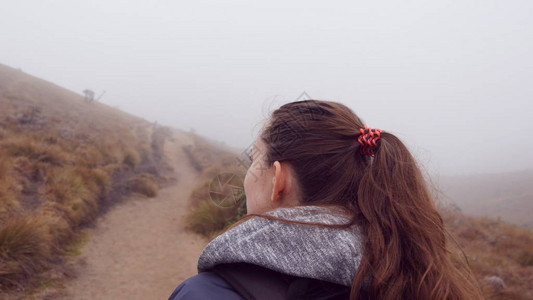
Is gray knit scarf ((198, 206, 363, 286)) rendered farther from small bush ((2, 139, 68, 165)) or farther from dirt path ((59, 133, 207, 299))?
small bush ((2, 139, 68, 165))

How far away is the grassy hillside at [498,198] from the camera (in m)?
21.4

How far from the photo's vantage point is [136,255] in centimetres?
622

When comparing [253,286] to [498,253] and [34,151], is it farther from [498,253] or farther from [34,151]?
[498,253]

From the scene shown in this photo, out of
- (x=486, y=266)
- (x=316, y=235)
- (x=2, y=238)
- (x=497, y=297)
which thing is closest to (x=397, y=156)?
(x=316, y=235)

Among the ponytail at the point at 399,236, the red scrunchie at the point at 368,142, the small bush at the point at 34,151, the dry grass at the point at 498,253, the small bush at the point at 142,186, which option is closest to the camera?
the ponytail at the point at 399,236

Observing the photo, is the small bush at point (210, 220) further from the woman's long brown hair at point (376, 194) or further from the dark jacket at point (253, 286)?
the dark jacket at point (253, 286)

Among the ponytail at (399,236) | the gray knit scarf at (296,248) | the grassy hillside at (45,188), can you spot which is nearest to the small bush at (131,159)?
the grassy hillside at (45,188)

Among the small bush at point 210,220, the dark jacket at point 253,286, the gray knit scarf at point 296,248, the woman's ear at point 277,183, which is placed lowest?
the small bush at point 210,220

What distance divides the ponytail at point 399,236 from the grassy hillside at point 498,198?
18.4 m

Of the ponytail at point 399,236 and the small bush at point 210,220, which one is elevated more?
the ponytail at point 399,236

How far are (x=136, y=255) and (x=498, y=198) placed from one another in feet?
111

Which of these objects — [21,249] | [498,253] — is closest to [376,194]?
[21,249]

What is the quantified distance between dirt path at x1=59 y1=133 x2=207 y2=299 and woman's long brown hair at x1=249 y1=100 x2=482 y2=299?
4605 mm

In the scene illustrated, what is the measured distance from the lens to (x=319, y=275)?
1.05m
